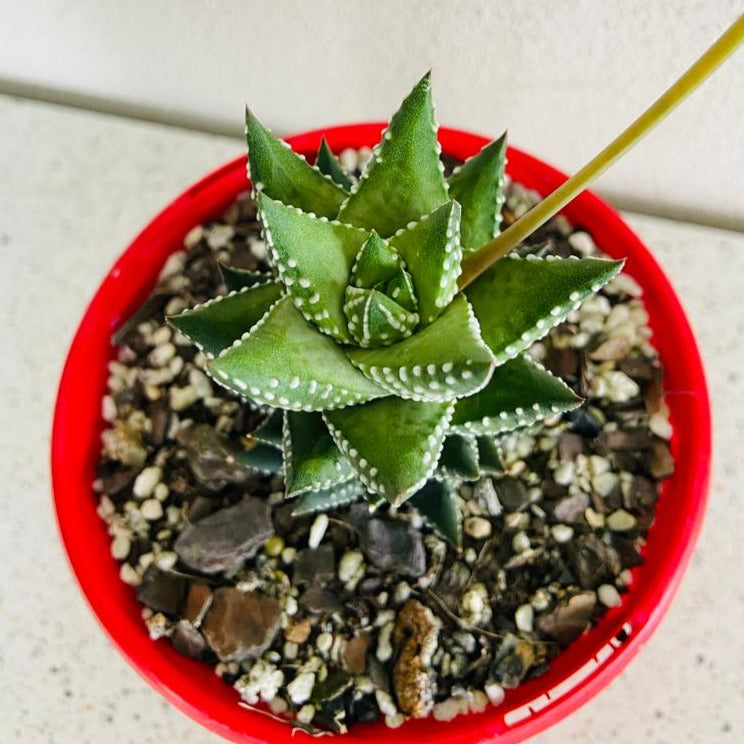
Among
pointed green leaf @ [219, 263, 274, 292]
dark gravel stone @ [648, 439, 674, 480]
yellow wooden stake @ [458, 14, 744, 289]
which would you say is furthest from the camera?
dark gravel stone @ [648, 439, 674, 480]

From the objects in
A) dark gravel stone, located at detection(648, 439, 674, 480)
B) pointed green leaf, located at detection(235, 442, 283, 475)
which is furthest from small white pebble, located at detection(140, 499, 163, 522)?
dark gravel stone, located at detection(648, 439, 674, 480)

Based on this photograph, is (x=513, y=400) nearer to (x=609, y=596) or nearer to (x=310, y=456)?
(x=310, y=456)

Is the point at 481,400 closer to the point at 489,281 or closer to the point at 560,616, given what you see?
the point at 489,281

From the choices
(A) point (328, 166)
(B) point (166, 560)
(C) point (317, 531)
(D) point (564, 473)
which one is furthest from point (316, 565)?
(A) point (328, 166)

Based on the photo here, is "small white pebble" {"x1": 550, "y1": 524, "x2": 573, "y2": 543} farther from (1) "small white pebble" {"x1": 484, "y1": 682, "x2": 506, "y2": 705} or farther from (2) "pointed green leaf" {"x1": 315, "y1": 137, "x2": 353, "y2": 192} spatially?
(2) "pointed green leaf" {"x1": 315, "y1": 137, "x2": 353, "y2": 192}

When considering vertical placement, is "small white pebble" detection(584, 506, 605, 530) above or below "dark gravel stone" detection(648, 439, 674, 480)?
below

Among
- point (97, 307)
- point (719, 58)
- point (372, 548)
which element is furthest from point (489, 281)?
point (97, 307)

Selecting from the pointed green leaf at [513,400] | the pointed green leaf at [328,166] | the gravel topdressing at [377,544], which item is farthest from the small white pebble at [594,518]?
the pointed green leaf at [328,166]
